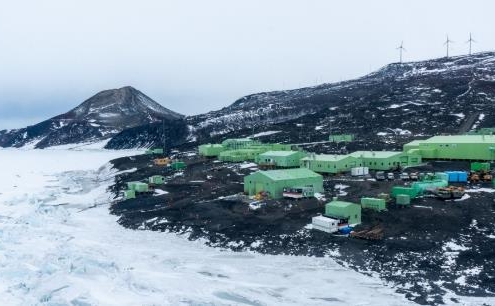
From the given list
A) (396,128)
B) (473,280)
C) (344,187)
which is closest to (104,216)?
(344,187)

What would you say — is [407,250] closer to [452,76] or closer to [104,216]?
[104,216]

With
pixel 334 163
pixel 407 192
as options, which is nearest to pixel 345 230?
pixel 407 192

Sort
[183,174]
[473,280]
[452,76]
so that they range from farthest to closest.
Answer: [452,76], [183,174], [473,280]

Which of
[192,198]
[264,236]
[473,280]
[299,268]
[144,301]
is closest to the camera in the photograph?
[144,301]

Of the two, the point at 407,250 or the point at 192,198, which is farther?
the point at 192,198

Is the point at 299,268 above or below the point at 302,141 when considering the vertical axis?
below

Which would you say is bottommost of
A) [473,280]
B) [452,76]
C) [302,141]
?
[473,280]

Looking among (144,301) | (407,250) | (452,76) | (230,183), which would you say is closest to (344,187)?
(230,183)

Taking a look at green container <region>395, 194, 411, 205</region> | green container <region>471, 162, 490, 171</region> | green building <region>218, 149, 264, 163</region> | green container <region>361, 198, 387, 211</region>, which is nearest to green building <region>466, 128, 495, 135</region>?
green container <region>471, 162, 490, 171</region>
